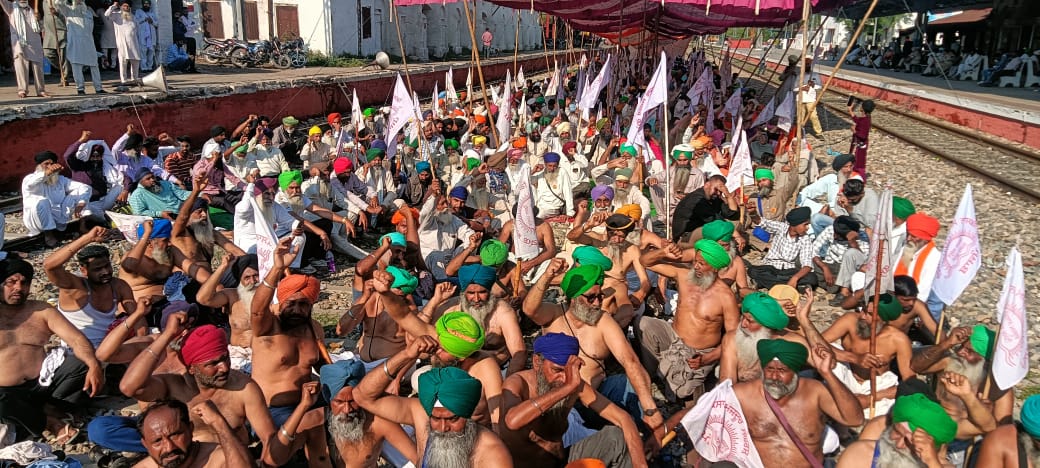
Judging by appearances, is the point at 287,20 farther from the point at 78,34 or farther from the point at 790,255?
the point at 790,255

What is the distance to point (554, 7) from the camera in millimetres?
15031

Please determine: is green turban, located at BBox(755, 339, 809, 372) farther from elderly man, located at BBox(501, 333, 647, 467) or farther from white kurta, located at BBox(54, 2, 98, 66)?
white kurta, located at BBox(54, 2, 98, 66)

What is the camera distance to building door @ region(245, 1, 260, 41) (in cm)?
2934

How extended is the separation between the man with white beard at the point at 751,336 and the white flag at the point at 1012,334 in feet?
3.58

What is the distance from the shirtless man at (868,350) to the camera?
14.3 feet

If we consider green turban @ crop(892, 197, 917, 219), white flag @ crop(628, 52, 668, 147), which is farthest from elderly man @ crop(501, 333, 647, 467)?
white flag @ crop(628, 52, 668, 147)

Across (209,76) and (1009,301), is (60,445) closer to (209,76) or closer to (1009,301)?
(1009,301)

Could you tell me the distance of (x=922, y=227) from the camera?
5.58m

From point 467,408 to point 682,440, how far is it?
2007 mm

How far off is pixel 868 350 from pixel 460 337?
110 inches

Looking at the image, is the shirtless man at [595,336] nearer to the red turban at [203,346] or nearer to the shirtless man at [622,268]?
the shirtless man at [622,268]

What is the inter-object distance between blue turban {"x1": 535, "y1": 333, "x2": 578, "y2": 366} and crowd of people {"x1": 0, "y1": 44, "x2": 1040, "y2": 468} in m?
0.01

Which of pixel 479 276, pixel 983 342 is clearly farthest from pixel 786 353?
pixel 479 276

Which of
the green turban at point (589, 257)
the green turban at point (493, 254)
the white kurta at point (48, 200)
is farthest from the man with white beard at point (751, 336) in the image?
the white kurta at point (48, 200)
